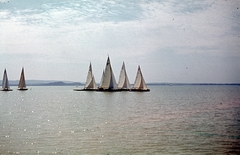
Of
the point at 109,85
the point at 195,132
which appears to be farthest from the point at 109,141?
the point at 109,85

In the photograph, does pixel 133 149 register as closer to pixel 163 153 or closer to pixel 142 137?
pixel 163 153

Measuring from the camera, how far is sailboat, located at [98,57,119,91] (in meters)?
91.7

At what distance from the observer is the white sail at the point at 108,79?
91.5 meters

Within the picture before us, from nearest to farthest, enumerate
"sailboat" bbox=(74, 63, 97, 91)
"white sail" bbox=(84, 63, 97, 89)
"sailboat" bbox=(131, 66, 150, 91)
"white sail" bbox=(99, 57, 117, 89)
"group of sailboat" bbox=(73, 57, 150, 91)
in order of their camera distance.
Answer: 1. "white sail" bbox=(99, 57, 117, 89)
2. "group of sailboat" bbox=(73, 57, 150, 91)
3. "sailboat" bbox=(131, 66, 150, 91)
4. "white sail" bbox=(84, 63, 97, 89)
5. "sailboat" bbox=(74, 63, 97, 91)

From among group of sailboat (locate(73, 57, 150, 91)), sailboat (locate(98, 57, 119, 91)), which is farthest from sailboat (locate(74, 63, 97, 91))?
sailboat (locate(98, 57, 119, 91))

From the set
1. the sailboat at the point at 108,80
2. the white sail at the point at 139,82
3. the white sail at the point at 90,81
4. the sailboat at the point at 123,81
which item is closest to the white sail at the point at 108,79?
the sailboat at the point at 108,80

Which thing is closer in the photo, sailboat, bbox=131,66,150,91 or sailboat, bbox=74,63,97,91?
sailboat, bbox=131,66,150,91

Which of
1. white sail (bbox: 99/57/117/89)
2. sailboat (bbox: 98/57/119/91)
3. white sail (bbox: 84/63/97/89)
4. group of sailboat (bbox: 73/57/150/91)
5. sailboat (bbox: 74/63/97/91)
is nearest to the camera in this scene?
white sail (bbox: 99/57/117/89)

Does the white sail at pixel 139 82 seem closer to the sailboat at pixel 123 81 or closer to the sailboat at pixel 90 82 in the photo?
the sailboat at pixel 123 81

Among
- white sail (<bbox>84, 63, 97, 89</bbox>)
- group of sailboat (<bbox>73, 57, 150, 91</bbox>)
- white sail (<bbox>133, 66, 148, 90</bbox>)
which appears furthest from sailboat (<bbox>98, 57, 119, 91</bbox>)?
white sail (<bbox>84, 63, 97, 89</bbox>)

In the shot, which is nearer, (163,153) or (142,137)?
(163,153)

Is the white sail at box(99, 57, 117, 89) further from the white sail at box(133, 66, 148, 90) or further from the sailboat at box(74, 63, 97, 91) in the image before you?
the sailboat at box(74, 63, 97, 91)

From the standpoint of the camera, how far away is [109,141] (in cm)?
2128

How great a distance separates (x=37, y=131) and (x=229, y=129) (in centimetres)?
1681
